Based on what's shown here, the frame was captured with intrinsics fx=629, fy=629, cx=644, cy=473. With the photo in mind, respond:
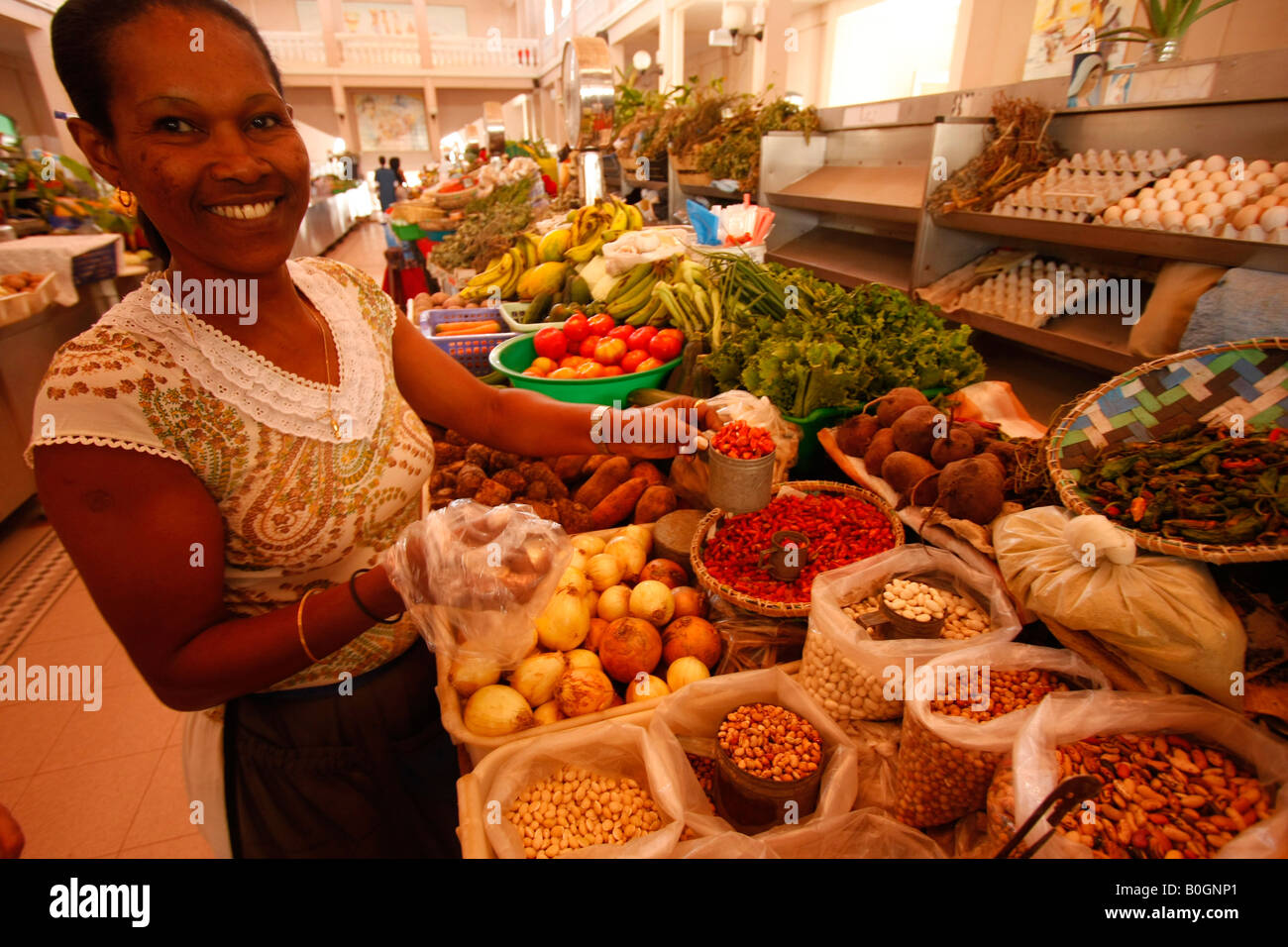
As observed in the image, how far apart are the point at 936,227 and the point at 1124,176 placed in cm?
96

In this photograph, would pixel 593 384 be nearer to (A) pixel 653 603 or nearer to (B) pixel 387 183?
(A) pixel 653 603

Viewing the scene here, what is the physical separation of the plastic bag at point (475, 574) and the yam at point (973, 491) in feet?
3.31

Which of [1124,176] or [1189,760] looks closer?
[1189,760]

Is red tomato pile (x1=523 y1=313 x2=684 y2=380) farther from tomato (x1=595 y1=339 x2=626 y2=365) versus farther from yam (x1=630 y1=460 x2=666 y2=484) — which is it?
yam (x1=630 y1=460 x2=666 y2=484)

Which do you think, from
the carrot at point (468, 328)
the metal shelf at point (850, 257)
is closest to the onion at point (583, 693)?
the carrot at point (468, 328)

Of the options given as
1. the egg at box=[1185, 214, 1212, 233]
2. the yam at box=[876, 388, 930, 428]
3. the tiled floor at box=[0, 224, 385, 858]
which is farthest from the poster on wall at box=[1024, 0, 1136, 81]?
the tiled floor at box=[0, 224, 385, 858]

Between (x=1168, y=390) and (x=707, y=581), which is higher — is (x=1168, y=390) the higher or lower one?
the higher one

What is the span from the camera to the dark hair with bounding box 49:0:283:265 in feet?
2.96

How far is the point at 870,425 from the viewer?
2.02 m

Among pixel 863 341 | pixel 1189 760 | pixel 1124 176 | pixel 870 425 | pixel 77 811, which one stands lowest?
pixel 77 811

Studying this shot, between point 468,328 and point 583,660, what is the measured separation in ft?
7.84

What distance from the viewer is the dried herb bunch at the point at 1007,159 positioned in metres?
3.42

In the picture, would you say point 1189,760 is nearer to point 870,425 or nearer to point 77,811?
point 870,425
